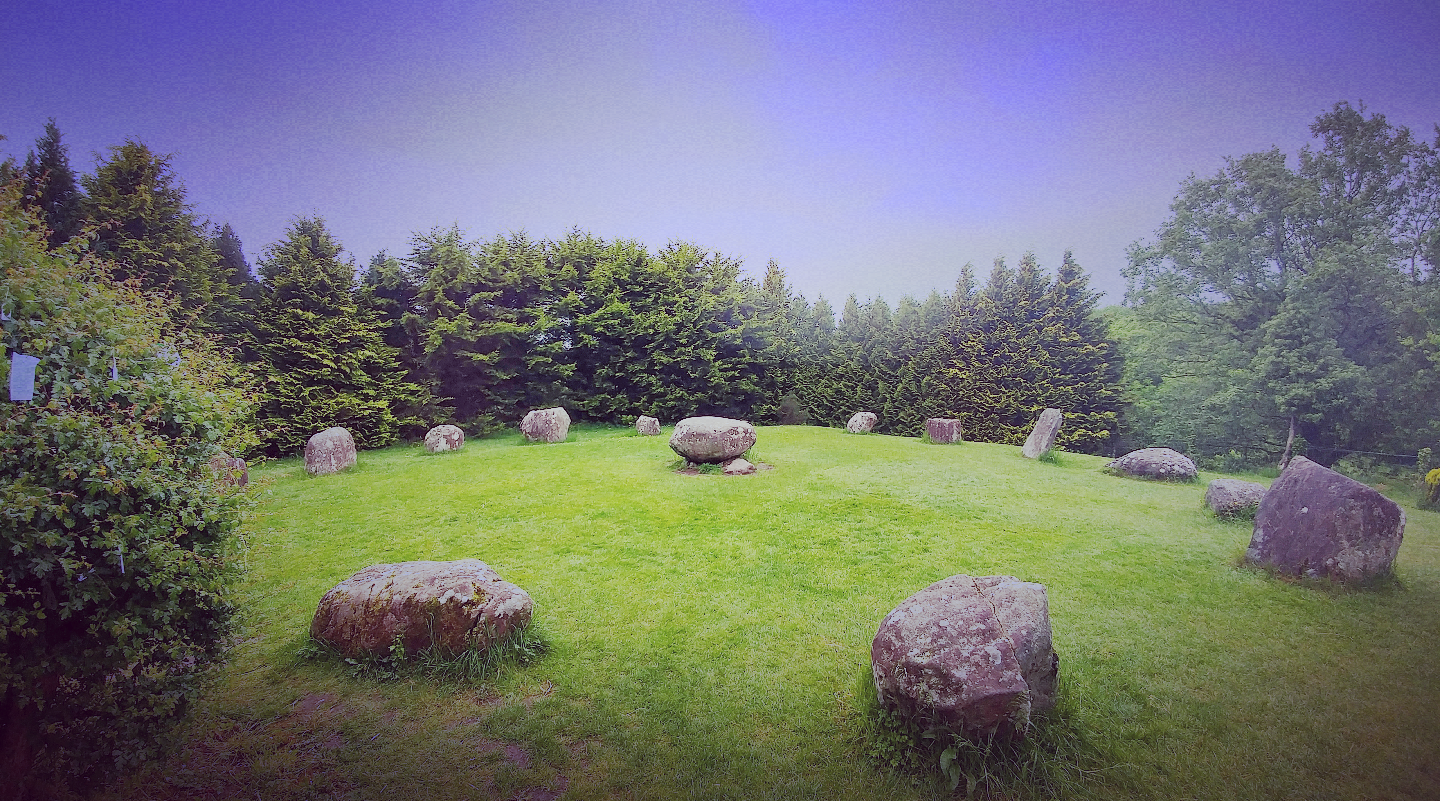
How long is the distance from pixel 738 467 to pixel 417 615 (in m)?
7.27

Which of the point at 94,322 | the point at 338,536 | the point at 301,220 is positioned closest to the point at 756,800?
the point at 94,322

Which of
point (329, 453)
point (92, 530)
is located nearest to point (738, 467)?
point (329, 453)

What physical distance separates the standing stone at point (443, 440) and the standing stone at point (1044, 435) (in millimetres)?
14592

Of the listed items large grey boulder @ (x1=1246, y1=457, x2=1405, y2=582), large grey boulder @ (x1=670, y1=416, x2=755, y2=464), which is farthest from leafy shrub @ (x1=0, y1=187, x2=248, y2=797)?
large grey boulder @ (x1=1246, y1=457, x2=1405, y2=582)

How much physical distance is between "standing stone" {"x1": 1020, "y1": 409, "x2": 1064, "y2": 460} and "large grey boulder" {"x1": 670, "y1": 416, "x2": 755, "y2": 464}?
281 inches

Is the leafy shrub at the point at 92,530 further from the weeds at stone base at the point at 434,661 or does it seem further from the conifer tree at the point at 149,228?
the conifer tree at the point at 149,228

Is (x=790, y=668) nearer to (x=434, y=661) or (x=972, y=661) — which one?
(x=972, y=661)

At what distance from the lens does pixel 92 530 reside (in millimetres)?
2439

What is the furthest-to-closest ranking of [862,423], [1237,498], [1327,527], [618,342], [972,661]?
1. [618,342]
2. [862,423]
3. [1237,498]
4. [1327,527]
5. [972,661]

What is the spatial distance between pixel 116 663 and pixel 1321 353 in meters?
8.06

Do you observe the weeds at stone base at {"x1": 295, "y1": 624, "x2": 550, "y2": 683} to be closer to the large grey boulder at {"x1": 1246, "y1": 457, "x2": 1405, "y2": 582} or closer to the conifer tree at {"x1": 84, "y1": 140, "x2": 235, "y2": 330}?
the conifer tree at {"x1": 84, "y1": 140, "x2": 235, "y2": 330}

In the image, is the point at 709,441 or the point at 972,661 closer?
the point at 972,661

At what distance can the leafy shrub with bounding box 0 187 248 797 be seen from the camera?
229 centimetres

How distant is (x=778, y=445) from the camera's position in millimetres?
14359
